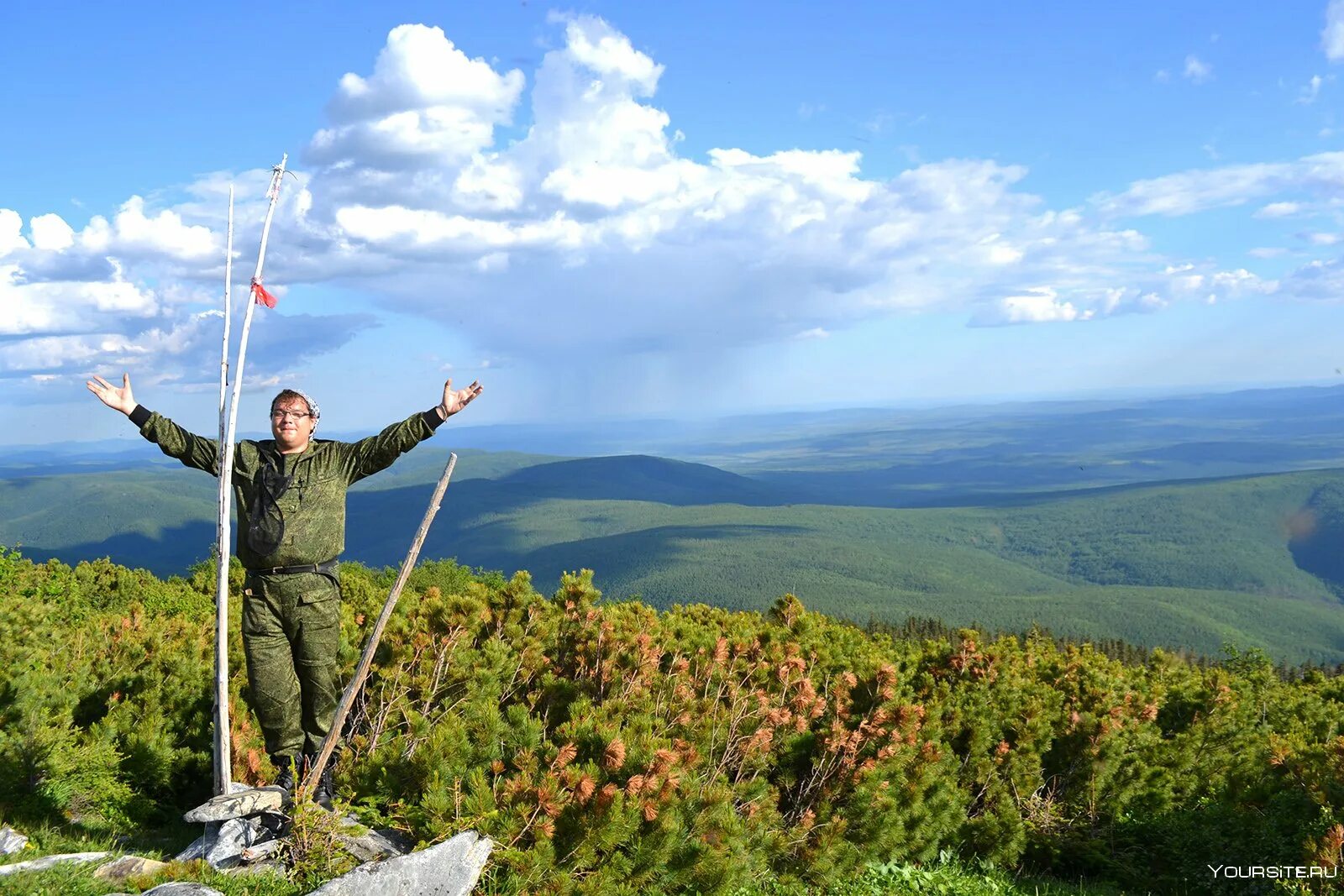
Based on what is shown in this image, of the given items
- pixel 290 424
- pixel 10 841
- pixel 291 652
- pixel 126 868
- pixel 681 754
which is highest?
pixel 290 424

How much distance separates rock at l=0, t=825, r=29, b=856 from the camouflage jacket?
260 cm

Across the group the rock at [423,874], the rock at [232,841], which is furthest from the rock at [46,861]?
the rock at [423,874]

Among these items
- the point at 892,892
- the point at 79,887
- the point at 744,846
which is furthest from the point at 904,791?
the point at 79,887

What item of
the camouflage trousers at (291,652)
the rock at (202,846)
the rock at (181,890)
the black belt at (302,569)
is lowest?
the rock at (202,846)

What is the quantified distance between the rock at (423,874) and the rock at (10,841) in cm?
282

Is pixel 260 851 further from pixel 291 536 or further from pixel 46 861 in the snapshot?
A: pixel 291 536

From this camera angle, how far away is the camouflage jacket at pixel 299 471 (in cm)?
631

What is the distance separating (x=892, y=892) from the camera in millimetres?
7551

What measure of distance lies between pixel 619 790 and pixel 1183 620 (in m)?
197

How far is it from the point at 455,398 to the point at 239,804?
3.26 meters

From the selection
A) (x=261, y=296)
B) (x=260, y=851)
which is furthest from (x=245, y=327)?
(x=260, y=851)

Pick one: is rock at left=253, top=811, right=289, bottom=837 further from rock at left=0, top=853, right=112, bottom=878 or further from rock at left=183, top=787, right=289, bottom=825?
rock at left=0, top=853, right=112, bottom=878

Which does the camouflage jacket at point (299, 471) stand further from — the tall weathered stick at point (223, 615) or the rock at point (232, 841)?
the rock at point (232, 841)

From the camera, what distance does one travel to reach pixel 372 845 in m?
5.73
